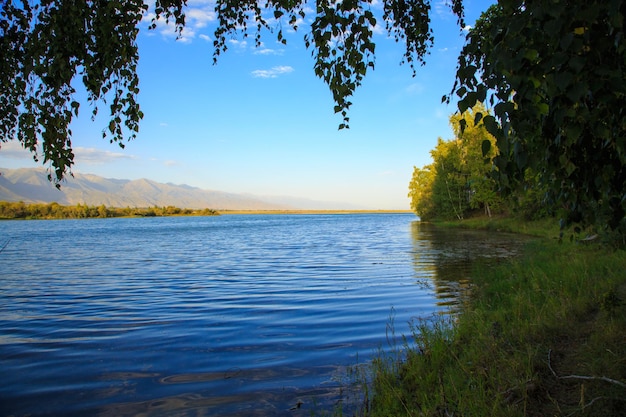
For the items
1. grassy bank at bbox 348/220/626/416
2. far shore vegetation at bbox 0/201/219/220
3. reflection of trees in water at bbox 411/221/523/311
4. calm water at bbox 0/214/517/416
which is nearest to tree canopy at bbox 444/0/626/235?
grassy bank at bbox 348/220/626/416

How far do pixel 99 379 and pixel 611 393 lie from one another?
6894 mm

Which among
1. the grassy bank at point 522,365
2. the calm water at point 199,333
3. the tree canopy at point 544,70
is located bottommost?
the calm water at point 199,333

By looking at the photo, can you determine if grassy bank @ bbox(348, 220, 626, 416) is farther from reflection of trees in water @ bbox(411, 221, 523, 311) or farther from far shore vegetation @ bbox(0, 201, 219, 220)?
far shore vegetation @ bbox(0, 201, 219, 220)

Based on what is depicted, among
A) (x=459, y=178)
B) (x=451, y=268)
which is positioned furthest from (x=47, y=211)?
(x=451, y=268)

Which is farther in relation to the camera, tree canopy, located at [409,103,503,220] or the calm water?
tree canopy, located at [409,103,503,220]

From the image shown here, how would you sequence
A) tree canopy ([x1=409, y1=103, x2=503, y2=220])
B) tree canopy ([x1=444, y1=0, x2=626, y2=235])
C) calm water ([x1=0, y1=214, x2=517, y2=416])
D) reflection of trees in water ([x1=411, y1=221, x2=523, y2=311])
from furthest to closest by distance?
1. tree canopy ([x1=409, y1=103, x2=503, y2=220])
2. reflection of trees in water ([x1=411, y1=221, x2=523, y2=311])
3. calm water ([x1=0, y1=214, x2=517, y2=416])
4. tree canopy ([x1=444, y1=0, x2=626, y2=235])

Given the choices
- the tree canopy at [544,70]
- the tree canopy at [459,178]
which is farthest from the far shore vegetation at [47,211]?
the tree canopy at [544,70]

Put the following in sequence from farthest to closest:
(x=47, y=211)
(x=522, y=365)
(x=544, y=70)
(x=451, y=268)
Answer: (x=47, y=211)
(x=451, y=268)
(x=522, y=365)
(x=544, y=70)

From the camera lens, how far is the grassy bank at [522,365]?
387cm

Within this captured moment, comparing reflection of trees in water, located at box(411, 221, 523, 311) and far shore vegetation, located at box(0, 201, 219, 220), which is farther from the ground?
far shore vegetation, located at box(0, 201, 219, 220)

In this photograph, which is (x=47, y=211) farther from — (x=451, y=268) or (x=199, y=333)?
(x=199, y=333)

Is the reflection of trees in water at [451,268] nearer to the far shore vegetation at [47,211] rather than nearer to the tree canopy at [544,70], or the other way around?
the tree canopy at [544,70]

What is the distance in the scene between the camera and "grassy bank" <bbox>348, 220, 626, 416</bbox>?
3871 millimetres

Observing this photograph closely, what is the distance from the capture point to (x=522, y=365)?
4578 mm
